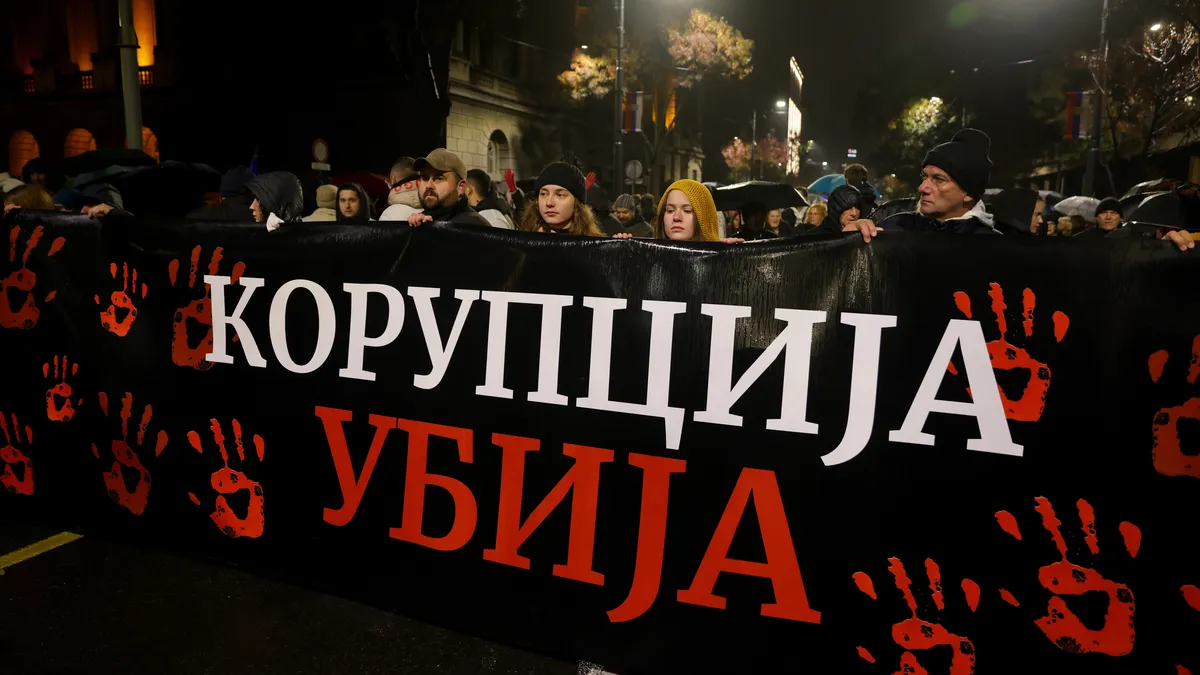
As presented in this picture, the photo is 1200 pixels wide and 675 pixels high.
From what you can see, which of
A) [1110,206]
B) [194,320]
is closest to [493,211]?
[194,320]

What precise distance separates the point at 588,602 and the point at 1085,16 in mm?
47669

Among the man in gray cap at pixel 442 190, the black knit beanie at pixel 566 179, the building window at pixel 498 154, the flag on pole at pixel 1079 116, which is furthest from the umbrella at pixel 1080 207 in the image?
the building window at pixel 498 154

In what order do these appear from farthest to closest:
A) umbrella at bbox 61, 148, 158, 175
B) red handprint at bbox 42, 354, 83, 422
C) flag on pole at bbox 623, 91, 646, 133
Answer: flag on pole at bbox 623, 91, 646, 133
umbrella at bbox 61, 148, 158, 175
red handprint at bbox 42, 354, 83, 422

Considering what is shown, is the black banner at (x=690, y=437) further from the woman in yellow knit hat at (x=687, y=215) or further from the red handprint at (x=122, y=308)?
the woman in yellow knit hat at (x=687, y=215)

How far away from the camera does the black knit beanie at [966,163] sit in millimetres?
3344

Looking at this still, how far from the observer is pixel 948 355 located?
2.43 m

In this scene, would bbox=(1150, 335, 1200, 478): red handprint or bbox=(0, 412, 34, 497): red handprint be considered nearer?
bbox=(1150, 335, 1200, 478): red handprint

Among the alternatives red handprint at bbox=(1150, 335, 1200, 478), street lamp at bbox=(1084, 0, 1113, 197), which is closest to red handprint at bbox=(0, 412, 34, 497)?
red handprint at bbox=(1150, 335, 1200, 478)

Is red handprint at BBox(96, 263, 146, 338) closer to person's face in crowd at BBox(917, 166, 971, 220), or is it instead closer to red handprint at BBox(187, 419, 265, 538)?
red handprint at BBox(187, 419, 265, 538)

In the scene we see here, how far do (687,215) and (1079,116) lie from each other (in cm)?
2052

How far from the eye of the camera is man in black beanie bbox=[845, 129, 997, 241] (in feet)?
10.9

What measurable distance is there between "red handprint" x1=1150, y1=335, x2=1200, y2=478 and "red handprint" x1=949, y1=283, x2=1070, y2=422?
279 mm

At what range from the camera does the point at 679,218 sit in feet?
12.9

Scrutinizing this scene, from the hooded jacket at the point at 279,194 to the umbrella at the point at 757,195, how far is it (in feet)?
15.5
